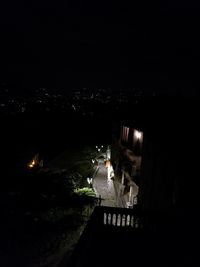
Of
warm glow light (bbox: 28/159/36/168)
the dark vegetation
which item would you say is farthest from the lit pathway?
warm glow light (bbox: 28/159/36/168)

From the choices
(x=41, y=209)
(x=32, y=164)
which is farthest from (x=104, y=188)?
(x=32, y=164)

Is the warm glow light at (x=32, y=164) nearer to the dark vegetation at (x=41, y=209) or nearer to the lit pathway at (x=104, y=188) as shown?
the dark vegetation at (x=41, y=209)

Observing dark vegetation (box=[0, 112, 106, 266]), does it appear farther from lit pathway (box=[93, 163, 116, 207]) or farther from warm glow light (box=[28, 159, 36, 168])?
lit pathway (box=[93, 163, 116, 207])

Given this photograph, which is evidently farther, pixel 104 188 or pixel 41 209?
pixel 104 188

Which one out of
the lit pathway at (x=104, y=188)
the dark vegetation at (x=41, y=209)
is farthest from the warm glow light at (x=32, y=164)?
the lit pathway at (x=104, y=188)

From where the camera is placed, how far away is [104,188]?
90.0 ft

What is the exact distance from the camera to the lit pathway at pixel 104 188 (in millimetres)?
24317

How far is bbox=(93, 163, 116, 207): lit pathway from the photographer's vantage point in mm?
24317

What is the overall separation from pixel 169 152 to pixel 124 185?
36.4 feet

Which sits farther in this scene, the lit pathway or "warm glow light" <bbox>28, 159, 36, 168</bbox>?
"warm glow light" <bbox>28, 159, 36, 168</bbox>

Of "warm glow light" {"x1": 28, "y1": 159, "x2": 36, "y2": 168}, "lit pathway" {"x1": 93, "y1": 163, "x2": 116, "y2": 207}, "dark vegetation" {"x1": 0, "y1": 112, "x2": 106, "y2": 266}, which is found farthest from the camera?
"warm glow light" {"x1": 28, "y1": 159, "x2": 36, "y2": 168}

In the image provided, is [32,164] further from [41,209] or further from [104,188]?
[41,209]

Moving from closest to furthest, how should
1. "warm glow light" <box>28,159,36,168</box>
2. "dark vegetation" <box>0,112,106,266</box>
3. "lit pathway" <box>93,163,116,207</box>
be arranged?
1. "dark vegetation" <box>0,112,106,266</box>
2. "lit pathway" <box>93,163,116,207</box>
3. "warm glow light" <box>28,159,36,168</box>

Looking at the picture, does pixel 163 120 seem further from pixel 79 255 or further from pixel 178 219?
pixel 79 255
